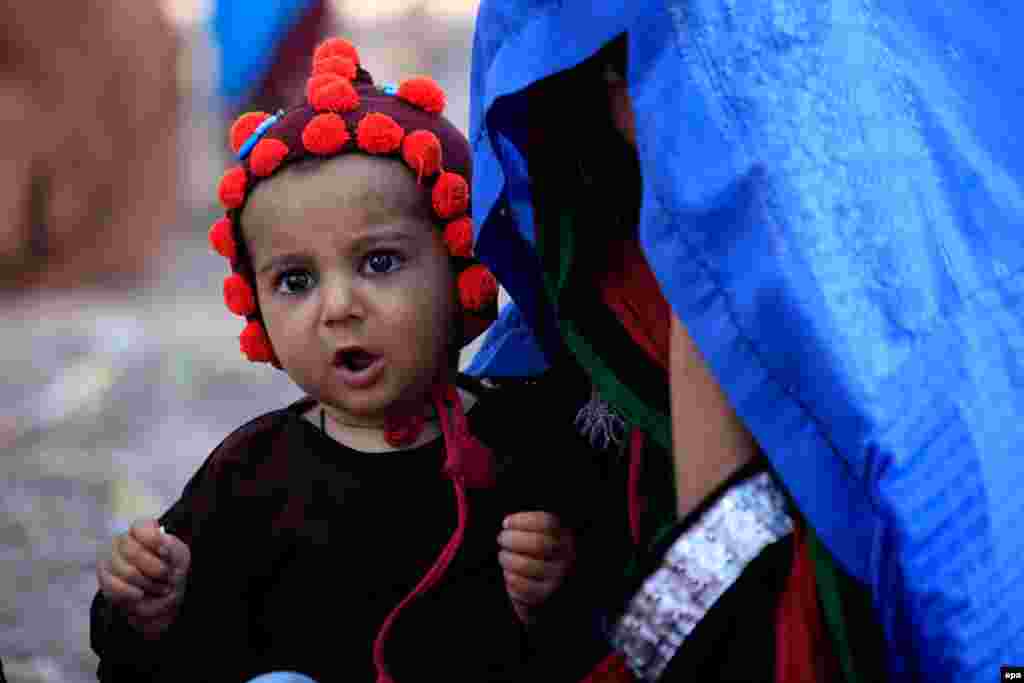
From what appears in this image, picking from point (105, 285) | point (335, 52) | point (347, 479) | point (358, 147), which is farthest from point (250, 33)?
point (347, 479)

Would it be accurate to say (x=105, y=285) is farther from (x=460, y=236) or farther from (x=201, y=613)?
(x=460, y=236)

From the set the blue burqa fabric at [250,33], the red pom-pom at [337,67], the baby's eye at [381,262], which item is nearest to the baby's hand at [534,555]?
the baby's eye at [381,262]

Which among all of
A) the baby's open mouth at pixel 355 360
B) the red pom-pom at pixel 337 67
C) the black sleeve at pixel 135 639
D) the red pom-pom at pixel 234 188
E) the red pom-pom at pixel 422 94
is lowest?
the black sleeve at pixel 135 639

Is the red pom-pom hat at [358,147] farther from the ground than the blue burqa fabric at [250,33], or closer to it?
closer to it

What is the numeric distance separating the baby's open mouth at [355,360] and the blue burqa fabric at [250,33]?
701 cm

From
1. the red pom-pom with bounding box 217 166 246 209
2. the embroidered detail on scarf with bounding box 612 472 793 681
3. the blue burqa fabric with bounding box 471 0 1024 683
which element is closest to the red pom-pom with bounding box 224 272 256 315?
the red pom-pom with bounding box 217 166 246 209

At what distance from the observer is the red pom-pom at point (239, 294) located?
6.49ft

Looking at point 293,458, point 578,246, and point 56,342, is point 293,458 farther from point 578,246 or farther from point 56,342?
point 56,342

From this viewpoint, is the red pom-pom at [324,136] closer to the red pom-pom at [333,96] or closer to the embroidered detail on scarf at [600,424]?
the red pom-pom at [333,96]

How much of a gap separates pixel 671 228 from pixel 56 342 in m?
5.16

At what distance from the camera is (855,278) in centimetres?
130

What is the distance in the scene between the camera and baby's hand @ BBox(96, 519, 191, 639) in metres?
1.81

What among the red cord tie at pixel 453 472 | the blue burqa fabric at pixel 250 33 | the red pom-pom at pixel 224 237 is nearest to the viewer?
the red cord tie at pixel 453 472

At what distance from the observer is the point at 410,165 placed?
6.18 ft
